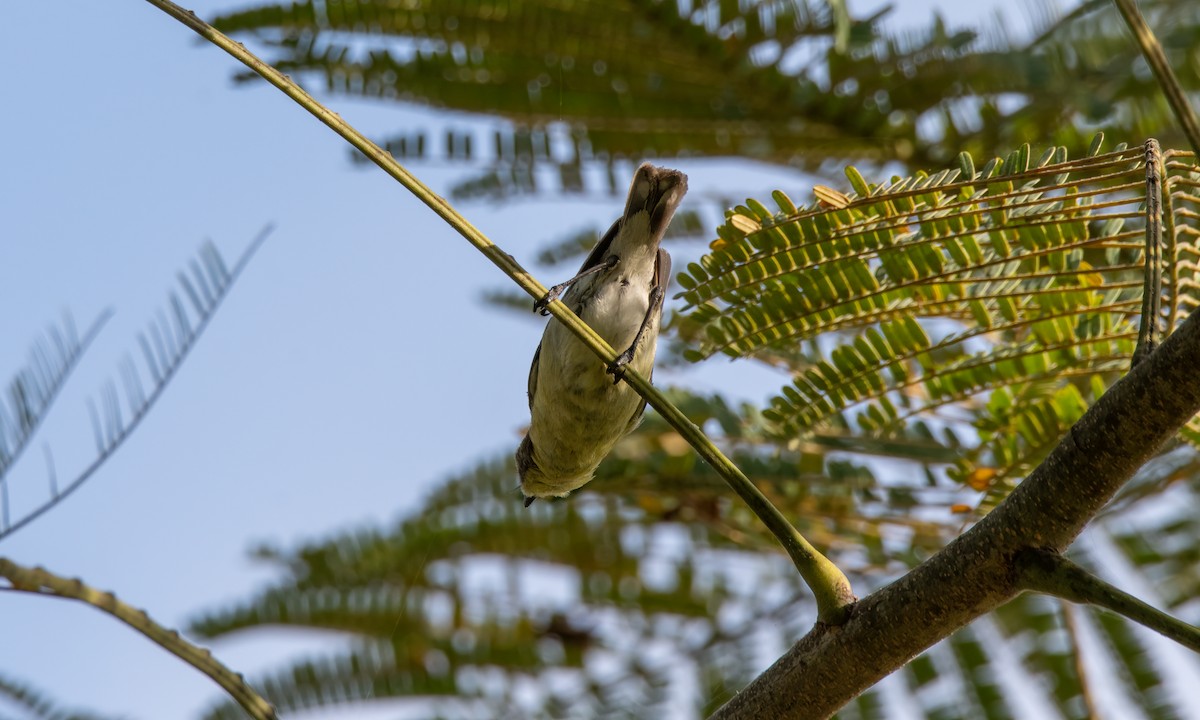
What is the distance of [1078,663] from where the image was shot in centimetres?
385

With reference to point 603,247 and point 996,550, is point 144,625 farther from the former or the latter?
point 603,247

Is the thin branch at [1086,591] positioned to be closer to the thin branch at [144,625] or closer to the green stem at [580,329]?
the green stem at [580,329]

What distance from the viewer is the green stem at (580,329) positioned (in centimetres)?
176

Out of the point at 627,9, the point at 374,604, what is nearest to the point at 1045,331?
the point at 627,9

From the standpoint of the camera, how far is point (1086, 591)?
1.72 m

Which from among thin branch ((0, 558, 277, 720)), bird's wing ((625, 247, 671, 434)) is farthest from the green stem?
bird's wing ((625, 247, 671, 434))

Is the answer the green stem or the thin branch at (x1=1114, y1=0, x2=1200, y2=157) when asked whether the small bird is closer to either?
the green stem

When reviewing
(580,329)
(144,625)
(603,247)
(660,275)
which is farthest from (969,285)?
(144,625)

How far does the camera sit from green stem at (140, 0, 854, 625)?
5.76 feet

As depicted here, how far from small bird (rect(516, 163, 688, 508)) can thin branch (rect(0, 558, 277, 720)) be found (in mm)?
1324

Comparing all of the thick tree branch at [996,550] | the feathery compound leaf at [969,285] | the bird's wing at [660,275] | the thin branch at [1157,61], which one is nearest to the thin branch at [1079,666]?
the feathery compound leaf at [969,285]

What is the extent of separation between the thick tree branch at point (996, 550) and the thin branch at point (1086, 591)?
1.0 inches

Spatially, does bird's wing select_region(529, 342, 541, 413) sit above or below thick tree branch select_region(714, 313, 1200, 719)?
above

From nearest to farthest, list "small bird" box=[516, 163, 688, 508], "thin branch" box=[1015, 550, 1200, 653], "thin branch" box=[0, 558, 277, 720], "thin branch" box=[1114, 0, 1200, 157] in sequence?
"thin branch" box=[1114, 0, 1200, 157] → "thin branch" box=[1015, 550, 1200, 653] → "thin branch" box=[0, 558, 277, 720] → "small bird" box=[516, 163, 688, 508]
